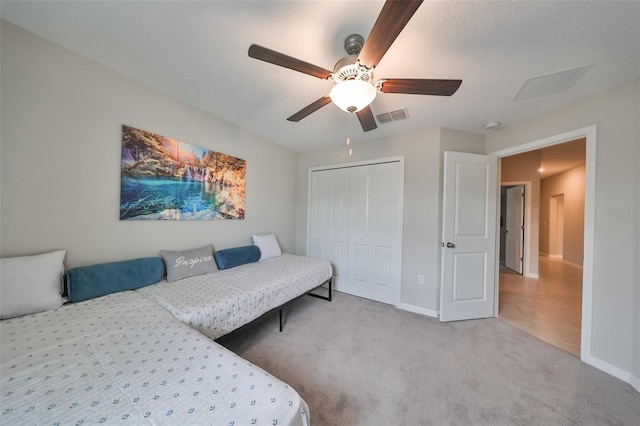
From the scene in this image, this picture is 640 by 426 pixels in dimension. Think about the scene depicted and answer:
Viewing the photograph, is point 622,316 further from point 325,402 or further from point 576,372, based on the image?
point 325,402

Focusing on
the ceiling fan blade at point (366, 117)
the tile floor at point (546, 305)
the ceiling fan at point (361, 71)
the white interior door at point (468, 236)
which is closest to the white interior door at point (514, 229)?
→ the tile floor at point (546, 305)

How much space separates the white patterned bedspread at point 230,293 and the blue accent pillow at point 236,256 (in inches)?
3.9

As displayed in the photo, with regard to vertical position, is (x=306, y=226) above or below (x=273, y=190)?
below

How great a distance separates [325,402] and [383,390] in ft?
1.44

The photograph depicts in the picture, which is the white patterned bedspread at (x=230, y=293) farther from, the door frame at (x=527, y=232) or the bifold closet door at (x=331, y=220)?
the door frame at (x=527, y=232)

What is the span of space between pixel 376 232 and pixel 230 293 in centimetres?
217

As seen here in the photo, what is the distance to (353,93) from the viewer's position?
49.1 inches

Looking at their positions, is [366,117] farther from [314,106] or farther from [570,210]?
[570,210]

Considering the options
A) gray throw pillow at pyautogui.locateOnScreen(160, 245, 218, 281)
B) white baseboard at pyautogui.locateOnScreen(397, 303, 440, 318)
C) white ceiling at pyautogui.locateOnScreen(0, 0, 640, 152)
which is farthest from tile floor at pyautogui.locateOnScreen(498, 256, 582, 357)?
gray throw pillow at pyautogui.locateOnScreen(160, 245, 218, 281)

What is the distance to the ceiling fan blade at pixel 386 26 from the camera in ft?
2.82

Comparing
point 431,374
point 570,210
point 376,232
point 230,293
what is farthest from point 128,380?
point 570,210

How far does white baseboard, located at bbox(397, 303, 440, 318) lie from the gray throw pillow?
2.47 meters

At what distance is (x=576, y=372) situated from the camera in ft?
5.79

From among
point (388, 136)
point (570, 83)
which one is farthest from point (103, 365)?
point (570, 83)
